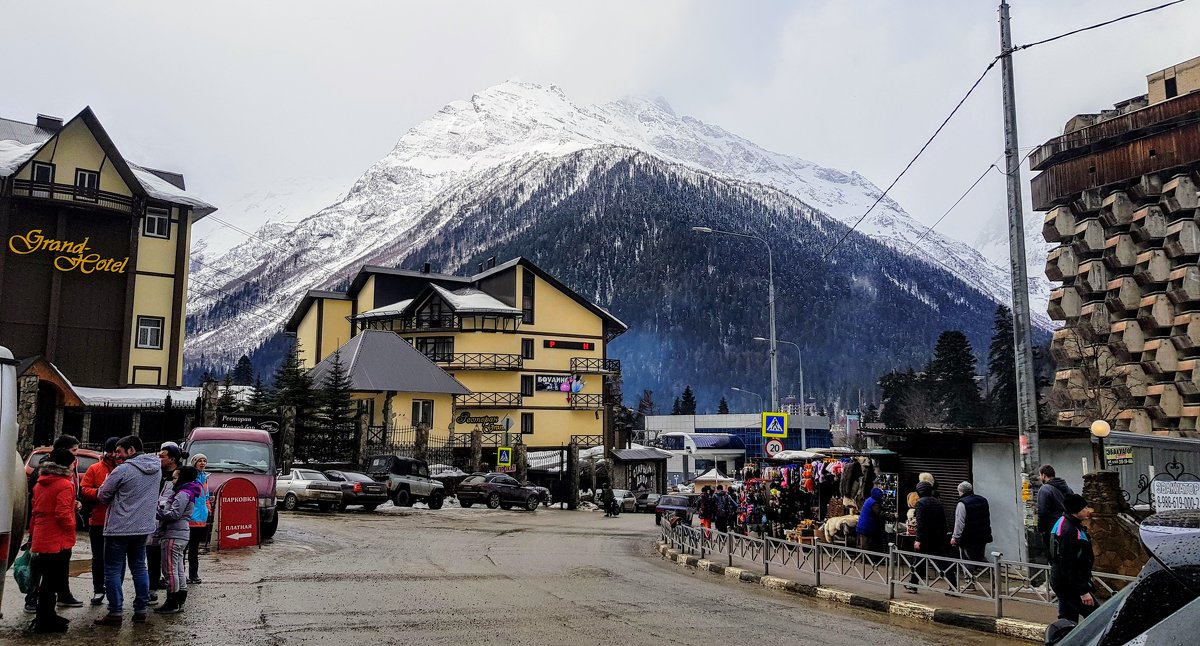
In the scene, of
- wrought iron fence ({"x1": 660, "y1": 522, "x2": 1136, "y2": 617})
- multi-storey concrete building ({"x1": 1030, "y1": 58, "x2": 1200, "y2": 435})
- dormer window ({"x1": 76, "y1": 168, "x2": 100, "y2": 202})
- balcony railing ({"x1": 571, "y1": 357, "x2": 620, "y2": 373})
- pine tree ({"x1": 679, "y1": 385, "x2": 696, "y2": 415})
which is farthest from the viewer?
pine tree ({"x1": 679, "y1": 385, "x2": 696, "y2": 415})

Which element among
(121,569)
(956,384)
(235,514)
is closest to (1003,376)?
(956,384)

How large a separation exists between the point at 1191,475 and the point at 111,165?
44.9 metres

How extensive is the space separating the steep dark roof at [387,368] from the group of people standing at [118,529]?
4215cm

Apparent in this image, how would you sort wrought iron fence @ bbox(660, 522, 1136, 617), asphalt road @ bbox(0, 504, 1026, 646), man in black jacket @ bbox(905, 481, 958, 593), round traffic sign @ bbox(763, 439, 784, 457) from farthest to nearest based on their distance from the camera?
round traffic sign @ bbox(763, 439, 784, 457) → man in black jacket @ bbox(905, 481, 958, 593) → wrought iron fence @ bbox(660, 522, 1136, 617) → asphalt road @ bbox(0, 504, 1026, 646)

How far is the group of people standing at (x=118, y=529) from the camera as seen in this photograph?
8.58 meters

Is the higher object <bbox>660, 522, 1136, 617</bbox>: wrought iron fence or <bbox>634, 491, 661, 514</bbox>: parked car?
<bbox>660, 522, 1136, 617</bbox>: wrought iron fence

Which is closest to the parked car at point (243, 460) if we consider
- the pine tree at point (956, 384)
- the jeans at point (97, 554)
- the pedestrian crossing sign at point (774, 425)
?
the jeans at point (97, 554)

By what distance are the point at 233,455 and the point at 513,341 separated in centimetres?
4616

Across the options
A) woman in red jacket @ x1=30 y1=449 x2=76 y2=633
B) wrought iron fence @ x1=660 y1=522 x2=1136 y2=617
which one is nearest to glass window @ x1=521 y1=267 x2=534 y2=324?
wrought iron fence @ x1=660 y1=522 x2=1136 y2=617

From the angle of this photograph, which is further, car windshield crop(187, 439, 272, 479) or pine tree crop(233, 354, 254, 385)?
pine tree crop(233, 354, 254, 385)

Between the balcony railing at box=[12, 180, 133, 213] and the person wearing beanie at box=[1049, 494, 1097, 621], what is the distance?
44.0 meters

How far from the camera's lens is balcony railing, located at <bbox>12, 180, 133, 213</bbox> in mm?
40759

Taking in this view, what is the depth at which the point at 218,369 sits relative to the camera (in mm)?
150625

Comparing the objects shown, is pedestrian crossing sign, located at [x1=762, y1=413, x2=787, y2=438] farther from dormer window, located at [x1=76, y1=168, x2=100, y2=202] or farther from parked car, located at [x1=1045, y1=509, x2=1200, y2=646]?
dormer window, located at [x1=76, y1=168, x2=100, y2=202]
